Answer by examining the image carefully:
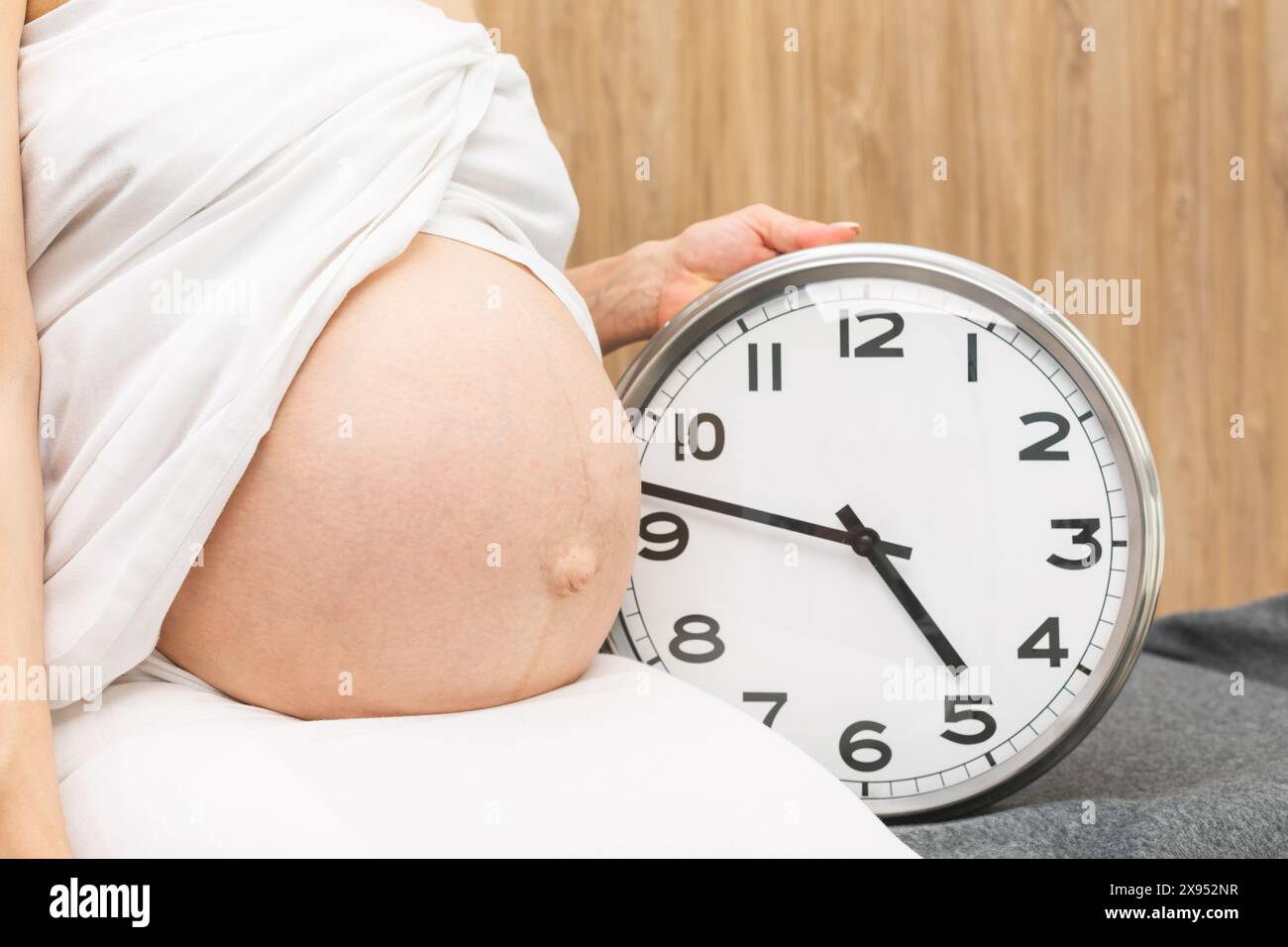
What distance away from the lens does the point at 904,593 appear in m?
0.80

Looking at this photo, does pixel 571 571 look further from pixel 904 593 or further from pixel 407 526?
pixel 904 593

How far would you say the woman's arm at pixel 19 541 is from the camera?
0.51 m

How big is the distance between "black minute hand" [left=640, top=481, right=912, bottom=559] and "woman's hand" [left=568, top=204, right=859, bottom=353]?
241 millimetres

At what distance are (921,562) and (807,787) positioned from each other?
28 cm

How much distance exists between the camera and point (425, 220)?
0.69 meters

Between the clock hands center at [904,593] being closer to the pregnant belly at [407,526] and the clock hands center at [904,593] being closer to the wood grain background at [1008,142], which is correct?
the pregnant belly at [407,526]

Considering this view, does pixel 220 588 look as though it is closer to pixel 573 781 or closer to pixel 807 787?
pixel 573 781

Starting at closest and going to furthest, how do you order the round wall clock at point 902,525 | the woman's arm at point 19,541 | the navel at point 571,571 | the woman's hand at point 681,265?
1. the woman's arm at point 19,541
2. the navel at point 571,571
3. the round wall clock at point 902,525
4. the woman's hand at point 681,265

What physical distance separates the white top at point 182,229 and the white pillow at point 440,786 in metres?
0.08

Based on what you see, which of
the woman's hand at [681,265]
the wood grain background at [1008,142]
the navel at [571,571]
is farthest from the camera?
the wood grain background at [1008,142]

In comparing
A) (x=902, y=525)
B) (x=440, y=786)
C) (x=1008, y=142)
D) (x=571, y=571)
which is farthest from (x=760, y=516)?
(x=1008, y=142)

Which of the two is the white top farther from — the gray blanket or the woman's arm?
the gray blanket

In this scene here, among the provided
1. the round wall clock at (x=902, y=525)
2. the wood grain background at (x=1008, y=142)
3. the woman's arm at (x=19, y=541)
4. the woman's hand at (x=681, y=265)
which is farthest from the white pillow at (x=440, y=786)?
the wood grain background at (x=1008, y=142)
